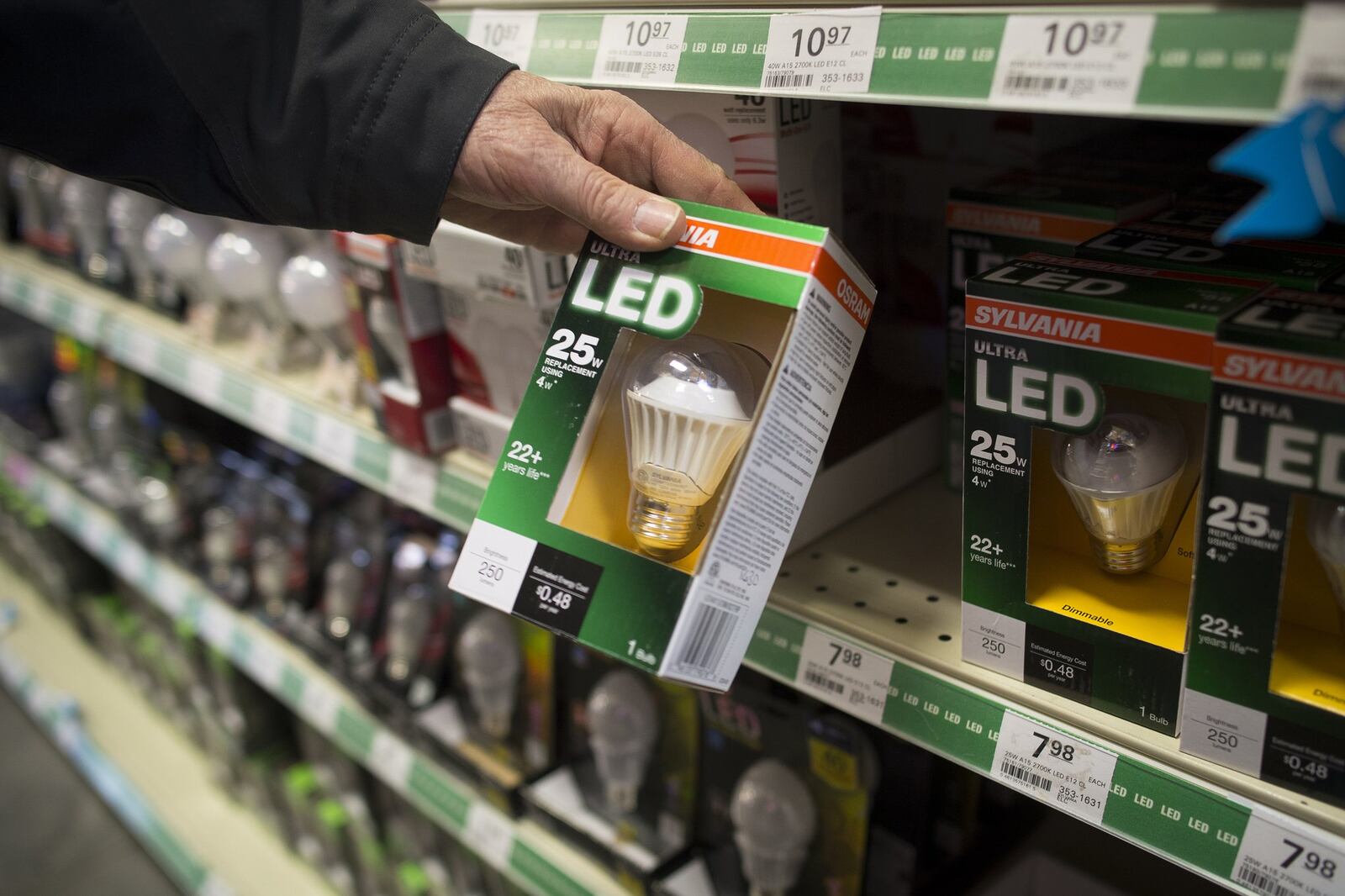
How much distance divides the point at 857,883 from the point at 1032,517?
1.49ft

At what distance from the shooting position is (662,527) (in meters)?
0.70

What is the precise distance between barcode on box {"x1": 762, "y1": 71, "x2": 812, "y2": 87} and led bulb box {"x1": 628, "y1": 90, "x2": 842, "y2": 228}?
0.11 meters

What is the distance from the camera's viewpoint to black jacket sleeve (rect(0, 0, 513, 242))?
74 centimetres

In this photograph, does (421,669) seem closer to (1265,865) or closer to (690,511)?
(690,511)

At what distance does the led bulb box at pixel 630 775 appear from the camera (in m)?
1.19

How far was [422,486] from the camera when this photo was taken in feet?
3.92

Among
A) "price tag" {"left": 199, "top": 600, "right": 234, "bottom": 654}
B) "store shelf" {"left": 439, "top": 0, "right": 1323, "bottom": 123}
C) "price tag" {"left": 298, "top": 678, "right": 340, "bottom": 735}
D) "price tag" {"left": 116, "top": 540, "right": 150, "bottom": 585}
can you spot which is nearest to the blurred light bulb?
"price tag" {"left": 116, "top": 540, "right": 150, "bottom": 585}

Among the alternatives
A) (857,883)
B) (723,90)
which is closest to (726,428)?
(723,90)

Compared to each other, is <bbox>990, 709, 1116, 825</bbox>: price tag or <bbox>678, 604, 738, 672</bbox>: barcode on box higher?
<bbox>678, 604, 738, 672</bbox>: barcode on box

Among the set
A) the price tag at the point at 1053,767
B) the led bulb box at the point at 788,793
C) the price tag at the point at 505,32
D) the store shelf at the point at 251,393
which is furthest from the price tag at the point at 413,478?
the price tag at the point at 1053,767

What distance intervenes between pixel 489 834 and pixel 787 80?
104cm

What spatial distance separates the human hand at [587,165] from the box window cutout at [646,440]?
8 centimetres

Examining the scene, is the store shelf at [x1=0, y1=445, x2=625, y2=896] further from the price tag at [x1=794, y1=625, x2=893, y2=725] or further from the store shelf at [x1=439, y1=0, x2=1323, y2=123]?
the store shelf at [x1=439, y1=0, x2=1323, y2=123]

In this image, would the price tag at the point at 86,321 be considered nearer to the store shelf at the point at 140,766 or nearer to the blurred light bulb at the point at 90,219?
the blurred light bulb at the point at 90,219
